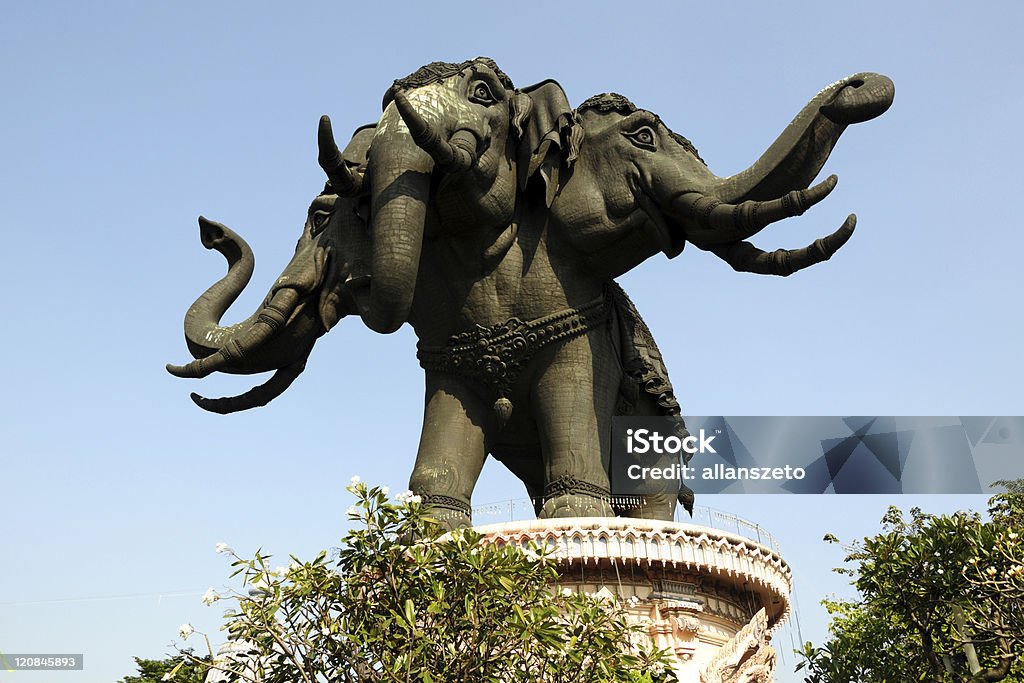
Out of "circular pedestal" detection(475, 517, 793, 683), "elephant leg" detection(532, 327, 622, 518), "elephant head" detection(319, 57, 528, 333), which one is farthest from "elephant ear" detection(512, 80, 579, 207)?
"circular pedestal" detection(475, 517, 793, 683)

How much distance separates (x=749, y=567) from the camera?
11297mm

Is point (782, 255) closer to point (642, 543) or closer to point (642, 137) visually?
point (642, 137)

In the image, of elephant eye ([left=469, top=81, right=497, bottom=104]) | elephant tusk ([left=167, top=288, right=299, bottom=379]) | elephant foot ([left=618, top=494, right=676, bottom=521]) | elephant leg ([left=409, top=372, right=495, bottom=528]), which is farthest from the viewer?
elephant foot ([left=618, top=494, right=676, bottom=521])

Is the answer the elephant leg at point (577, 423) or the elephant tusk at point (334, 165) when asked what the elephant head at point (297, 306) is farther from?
the elephant leg at point (577, 423)

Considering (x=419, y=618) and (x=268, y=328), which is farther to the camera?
(x=268, y=328)

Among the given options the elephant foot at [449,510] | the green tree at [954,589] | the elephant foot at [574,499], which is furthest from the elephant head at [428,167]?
the green tree at [954,589]

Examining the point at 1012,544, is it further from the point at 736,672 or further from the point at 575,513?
the point at 575,513

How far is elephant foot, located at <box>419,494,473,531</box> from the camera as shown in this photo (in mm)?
11180

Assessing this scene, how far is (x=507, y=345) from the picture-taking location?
1176 cm

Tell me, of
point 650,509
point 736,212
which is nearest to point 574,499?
point 650,509

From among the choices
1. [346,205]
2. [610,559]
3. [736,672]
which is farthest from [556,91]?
[736,672]

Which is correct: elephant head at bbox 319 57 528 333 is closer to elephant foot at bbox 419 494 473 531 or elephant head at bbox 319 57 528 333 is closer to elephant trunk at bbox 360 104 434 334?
elephant trunk at bbox 360 104 434 334

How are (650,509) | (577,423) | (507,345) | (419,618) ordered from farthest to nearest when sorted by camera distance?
(650,509)
(507,345)
(577,423)
(419,618)

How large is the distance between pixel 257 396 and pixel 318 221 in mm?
1832
